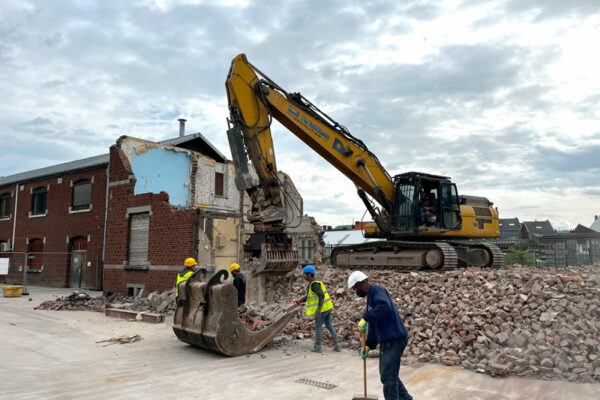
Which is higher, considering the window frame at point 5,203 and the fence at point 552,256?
the window frame at point 5,203

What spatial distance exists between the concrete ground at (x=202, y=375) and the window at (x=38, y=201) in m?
17.8

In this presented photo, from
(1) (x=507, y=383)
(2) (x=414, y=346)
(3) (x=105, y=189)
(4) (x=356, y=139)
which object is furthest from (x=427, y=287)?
(3) (x=105, y=189)

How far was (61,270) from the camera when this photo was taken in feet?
75.5

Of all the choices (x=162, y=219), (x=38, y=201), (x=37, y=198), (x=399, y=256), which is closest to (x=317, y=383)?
(x=399, y=256)

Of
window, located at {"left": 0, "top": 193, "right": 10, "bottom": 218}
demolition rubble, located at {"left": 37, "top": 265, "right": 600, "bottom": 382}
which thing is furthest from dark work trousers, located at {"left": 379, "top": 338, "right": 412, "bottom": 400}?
window, located at {"left": 0, "top": 193, "right": 10, "bottom": 218}

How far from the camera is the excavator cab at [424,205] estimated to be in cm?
1305

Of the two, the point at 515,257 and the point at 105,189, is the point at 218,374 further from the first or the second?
the point at 515,257

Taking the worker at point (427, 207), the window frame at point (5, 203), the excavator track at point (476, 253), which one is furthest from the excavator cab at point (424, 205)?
the window frame at point (5, 203)

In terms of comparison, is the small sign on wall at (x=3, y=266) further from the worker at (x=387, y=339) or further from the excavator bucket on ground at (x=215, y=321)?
the worker at (x=387, y=339)

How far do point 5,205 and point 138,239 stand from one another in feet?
56.5

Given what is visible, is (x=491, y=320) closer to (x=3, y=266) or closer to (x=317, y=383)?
(x=317, y=383)

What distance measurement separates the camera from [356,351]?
8492mm

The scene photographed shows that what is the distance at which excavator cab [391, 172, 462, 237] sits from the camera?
13047mm

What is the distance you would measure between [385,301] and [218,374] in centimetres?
320
